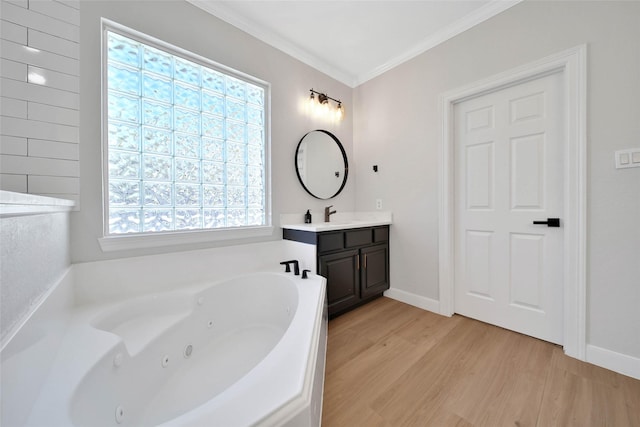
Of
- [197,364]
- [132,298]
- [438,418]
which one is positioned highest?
[132,298]

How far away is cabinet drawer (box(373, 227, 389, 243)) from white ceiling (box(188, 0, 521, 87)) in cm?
171

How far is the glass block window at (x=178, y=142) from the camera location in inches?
56.5

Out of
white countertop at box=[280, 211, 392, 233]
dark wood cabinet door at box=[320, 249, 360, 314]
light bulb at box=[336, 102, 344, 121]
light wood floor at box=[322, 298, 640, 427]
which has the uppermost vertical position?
light bulb at box=[336, 102, 344, 121]

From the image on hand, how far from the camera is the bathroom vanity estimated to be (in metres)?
1.92

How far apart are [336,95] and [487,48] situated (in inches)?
54.7

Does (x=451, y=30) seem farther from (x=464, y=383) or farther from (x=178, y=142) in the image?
(x=464, y=383)

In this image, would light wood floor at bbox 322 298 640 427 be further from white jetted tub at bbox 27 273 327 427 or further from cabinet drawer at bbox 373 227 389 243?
cabinet drawer at bbox 373 227 389 243

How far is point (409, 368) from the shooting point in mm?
1398

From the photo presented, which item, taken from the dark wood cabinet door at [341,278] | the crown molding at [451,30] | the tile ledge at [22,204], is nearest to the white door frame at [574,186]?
the crown molding at [451,30]

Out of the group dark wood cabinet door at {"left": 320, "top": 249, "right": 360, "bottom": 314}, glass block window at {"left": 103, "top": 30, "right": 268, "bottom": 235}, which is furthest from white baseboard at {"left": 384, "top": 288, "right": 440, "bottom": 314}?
glass block window at {"left": 103, "top": 30, "right": 268, "bottom": 235}

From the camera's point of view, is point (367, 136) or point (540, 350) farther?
point (367, 136)

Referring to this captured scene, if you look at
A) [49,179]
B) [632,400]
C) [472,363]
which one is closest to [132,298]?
[49,179]

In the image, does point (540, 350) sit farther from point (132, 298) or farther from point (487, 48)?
point (132, 298)

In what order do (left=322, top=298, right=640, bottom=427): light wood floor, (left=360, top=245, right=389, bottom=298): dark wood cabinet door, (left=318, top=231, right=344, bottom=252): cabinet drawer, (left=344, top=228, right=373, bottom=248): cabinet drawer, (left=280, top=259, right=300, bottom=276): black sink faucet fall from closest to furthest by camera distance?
(left=322, top=298, right=640, bottom=427): light wood floor, (left=280, top=259, right=300, bottom=276): black sink faucet, (left=318, top=231, right=344, bottom=252): cabinet drawer, (left=344, top=228, right=373, bottom=248): cabinet drawer, (left=360, top=245, right=389, bottom=298): dark wood cabinet door
